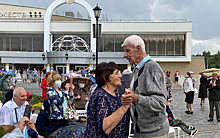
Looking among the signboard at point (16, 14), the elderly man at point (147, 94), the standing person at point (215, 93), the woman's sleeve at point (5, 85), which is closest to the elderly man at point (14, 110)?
the elderly man at point (147, 94)

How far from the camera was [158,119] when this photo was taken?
8.34 ft

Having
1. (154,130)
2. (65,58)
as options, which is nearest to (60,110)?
(154,130)

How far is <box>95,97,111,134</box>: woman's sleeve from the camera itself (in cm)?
239

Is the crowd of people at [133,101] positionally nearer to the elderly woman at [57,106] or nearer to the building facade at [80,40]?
the elderly woman at [57,106]

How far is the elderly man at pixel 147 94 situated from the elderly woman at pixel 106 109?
177 mm

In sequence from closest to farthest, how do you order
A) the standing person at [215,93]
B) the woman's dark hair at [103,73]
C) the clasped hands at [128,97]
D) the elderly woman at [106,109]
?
the clasped hands at [128,97] → the elderly woman at [106,109] → the woman's dark hair at [103,73] → the standing person at [215,93]

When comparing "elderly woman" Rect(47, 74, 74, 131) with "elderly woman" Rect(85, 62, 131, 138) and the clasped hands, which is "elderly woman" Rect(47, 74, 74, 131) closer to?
"elderly woman" Rect(85, 62, 131, 138)

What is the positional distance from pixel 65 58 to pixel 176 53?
18938 millimetres

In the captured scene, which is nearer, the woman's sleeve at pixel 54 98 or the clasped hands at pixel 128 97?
the clasped hands at pixel 128 97

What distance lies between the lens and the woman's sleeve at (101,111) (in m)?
2.39

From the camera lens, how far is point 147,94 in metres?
2.47

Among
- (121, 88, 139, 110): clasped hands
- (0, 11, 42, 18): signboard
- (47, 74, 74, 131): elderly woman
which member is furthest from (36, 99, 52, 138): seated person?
(0, 11, 42, 18): signboard

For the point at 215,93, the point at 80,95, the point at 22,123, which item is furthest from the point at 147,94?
the point at 215,93

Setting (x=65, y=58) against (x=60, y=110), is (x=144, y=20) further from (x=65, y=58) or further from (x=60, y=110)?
(x=60, y=110)
